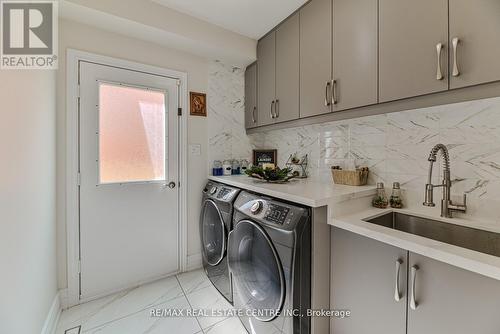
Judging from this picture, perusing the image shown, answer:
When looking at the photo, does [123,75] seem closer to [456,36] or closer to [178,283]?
[178,283]

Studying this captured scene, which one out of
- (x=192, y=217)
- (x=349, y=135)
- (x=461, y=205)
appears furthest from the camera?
(x=192, y=217)

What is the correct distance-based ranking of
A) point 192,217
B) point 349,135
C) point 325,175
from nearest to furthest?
point 349,135, point 325,175, point 192,217

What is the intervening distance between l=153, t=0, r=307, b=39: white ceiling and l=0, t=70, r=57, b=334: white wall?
3.87ft

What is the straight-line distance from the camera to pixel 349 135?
1.81 m

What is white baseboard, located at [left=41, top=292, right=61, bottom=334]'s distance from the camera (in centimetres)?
139

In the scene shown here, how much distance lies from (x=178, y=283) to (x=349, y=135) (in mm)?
2056

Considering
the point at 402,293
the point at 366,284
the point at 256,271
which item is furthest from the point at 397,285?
the point at 256,271

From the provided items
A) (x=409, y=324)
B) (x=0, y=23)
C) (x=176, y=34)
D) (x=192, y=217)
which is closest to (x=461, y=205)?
(x=409, y=324)

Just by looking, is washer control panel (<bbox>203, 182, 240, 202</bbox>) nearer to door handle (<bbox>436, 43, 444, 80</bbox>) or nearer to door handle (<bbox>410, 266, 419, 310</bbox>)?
door handle (<bbox>410, 266, 419, 310</bbox>)

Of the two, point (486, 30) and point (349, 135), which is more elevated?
point (486, 30)

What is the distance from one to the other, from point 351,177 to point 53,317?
2.37 metres

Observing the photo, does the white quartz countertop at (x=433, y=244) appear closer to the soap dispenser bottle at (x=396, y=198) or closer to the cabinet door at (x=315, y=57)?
the soap dispenser bottle at (x=396, y=198)

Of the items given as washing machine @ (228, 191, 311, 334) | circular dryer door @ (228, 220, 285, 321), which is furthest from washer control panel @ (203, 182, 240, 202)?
circular dryer door @ (228, 220, 285, 321)

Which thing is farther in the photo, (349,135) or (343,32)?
(349,135)
